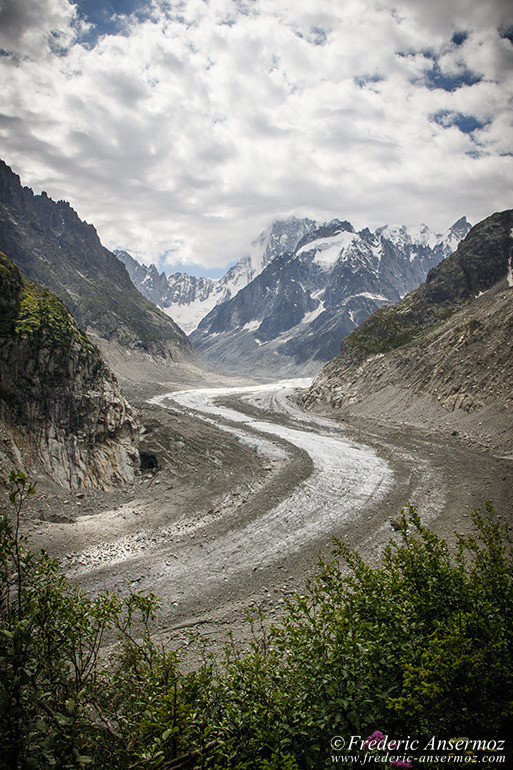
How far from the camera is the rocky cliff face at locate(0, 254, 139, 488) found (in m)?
32.5

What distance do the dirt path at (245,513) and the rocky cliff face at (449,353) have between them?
6.64 meters

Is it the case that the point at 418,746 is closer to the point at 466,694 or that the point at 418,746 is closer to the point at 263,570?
the point at 466,694

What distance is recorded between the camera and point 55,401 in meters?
36.4

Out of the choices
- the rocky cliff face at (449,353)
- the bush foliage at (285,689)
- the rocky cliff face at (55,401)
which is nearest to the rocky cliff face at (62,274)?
the rocky cliff face at (449,353)

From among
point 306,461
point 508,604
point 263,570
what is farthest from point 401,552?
point 306,461

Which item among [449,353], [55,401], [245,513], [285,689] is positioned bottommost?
[245,513]

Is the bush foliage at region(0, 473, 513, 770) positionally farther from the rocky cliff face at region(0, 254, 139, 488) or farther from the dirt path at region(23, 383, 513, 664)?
the rocky cliff face at region(0, 254, 139, 488)

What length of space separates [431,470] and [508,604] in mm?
35258

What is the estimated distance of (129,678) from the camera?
22.0 ft

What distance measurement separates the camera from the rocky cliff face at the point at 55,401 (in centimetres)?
3247

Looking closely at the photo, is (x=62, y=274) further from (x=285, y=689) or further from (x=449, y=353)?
(x=285, y=689)

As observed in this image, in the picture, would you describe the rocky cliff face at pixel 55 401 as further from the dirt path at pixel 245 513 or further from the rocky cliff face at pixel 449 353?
the rocky cliff face at pixel 449 353

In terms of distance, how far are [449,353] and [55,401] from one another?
58.9m

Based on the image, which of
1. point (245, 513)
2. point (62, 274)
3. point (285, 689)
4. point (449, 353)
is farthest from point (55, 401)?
point (62, 274)
